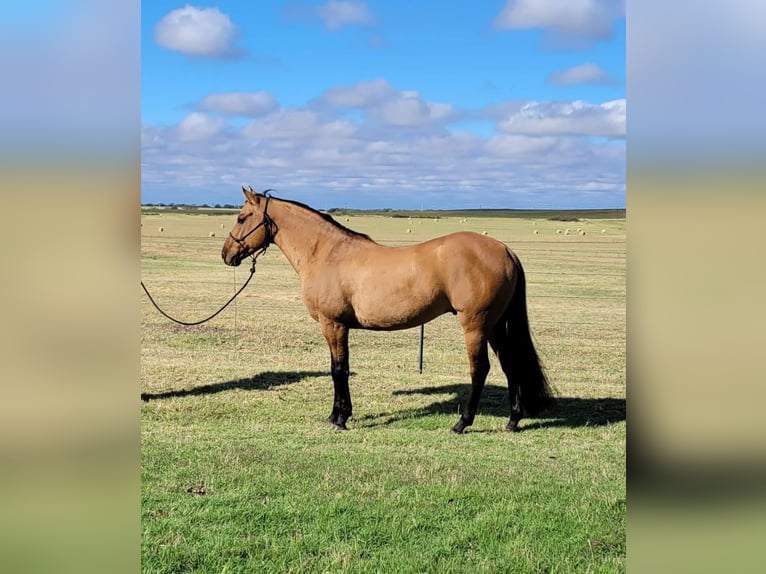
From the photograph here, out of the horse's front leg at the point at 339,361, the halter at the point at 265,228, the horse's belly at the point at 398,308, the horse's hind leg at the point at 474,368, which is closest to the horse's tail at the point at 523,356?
the horse's hind leg at the point at 474,368

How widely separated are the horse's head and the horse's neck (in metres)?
0.12

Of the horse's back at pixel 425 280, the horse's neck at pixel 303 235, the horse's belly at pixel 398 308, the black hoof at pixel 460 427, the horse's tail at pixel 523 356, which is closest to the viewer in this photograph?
the horse's back at pixel 425 280

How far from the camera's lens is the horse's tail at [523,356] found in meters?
7.44

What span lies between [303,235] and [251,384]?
8.46 feet

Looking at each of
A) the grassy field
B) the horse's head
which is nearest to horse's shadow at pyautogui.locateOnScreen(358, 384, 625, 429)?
the grassy field

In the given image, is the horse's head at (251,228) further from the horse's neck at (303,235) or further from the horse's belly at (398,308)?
the horse's belly at (398,308)

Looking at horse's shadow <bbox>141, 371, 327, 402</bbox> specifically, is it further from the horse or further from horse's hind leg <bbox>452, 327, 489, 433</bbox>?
horse's hind leg <bbox>452, 327, 489, 433</bbox>

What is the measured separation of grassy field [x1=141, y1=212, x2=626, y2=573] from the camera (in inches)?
146

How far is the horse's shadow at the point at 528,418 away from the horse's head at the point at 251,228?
255 centimetres

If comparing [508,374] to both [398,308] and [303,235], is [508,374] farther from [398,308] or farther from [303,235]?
[303,235]
